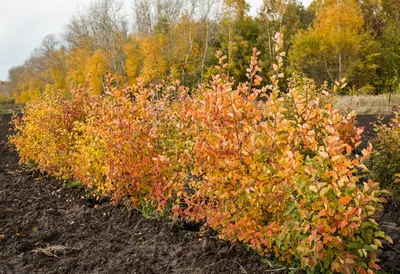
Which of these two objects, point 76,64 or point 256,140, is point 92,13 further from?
point 256,140

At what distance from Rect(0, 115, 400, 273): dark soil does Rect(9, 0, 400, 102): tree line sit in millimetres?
16915

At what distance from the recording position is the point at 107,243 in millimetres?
4051

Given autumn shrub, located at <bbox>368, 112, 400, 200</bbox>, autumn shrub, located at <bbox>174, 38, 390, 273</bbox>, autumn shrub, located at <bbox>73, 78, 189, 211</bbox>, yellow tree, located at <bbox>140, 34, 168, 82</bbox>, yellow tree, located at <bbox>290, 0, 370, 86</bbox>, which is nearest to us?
autumn shrub, located at <bbox>174, 38, 390, 273</bbox>

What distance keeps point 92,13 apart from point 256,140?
33.6 meters

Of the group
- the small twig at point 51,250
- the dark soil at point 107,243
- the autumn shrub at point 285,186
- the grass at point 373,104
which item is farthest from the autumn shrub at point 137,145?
the grass at point 373,104

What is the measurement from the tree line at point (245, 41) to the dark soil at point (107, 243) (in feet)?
55.5

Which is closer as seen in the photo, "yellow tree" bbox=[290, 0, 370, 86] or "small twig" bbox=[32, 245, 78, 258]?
"small twig" bbox=[32, 245, 78, 258]

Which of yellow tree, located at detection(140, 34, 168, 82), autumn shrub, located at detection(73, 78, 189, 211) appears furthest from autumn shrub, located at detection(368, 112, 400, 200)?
yellow tree, located at detection(140, 34, 168, 82)

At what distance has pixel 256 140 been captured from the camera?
9.87 feet

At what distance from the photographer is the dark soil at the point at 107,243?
336 centimetres

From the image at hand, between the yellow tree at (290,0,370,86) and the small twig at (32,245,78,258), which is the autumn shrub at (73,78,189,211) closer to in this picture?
the small twig at (32,245,78,258)

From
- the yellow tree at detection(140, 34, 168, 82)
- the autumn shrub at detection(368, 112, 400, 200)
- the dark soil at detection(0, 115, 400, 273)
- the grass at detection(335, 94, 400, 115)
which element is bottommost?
the grass at detection(335, 94, 400, 115)

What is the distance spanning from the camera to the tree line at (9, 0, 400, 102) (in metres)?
22.3

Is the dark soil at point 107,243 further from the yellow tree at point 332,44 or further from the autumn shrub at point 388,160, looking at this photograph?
the yellow tree at point 332,44
